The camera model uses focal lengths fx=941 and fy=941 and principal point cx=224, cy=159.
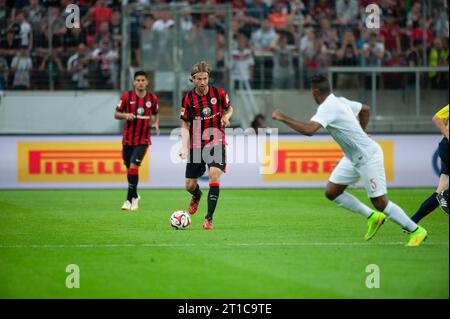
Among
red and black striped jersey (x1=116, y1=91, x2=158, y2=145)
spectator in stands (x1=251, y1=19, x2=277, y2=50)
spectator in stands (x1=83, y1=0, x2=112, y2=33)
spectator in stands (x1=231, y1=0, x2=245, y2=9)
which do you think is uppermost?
spectator in stands (x1=231, y1=0, x2=245, y2=9)

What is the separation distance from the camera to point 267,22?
2302 cm

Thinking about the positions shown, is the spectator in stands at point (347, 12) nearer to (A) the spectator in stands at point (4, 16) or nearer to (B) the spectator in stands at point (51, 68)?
(B) the spectator in stands at point (51, 68)

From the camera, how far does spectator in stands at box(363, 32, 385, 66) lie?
2200 centimetres

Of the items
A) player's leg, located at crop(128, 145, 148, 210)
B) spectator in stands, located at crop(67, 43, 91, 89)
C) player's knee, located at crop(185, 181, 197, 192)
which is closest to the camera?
player's knee, located at crop(185, 181, 197, 192)

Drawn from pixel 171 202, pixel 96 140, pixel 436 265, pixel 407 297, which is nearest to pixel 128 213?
pixel 171 202

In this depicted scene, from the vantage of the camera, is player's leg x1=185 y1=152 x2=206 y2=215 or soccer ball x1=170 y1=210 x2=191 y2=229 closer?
soccer ball x1=170 y1=210 x2=191 y2=229

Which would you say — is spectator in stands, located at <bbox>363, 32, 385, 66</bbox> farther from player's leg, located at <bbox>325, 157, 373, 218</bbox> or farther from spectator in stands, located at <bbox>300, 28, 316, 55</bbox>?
player's leg, located at <bbox>325, 157, 373, 218</bbox>

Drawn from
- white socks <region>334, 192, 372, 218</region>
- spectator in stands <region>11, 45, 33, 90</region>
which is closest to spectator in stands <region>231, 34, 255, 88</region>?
spectator in stands <region>11, 45, 33, 90</region>

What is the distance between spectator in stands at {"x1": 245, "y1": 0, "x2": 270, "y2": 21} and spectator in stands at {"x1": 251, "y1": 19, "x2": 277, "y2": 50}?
34cm

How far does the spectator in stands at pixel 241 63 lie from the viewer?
859 inches

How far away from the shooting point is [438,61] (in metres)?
21.9

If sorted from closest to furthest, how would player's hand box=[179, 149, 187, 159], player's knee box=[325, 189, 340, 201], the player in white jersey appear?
the player in white jersey, player's knee box=[325, 189, 340, 201], player's hand box=[179, 149, 187, 159]

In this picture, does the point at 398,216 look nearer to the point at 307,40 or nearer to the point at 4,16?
the point at 307,40

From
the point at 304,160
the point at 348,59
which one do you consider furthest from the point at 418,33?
the point at 304,160
